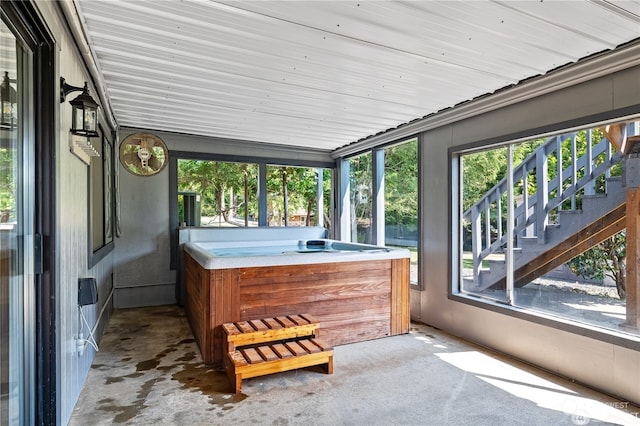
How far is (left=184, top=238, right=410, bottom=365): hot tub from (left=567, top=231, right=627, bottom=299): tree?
154 cm

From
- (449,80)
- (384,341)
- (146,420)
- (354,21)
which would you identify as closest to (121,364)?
(146,420)

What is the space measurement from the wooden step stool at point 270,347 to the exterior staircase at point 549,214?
75.8 inches

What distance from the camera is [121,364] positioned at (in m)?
2.99

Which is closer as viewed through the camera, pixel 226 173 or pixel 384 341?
pixel 384 341

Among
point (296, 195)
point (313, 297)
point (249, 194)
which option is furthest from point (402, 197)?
point (249, 194)

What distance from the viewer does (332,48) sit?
8.09 ft

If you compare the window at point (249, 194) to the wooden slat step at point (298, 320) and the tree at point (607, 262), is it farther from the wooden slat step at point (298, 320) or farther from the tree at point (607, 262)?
the tree at point (607, 262)

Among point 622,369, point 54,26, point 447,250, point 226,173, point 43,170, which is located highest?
point 54,26

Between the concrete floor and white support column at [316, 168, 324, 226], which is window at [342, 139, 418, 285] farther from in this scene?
the concrete floor

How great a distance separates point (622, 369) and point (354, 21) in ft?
9.74

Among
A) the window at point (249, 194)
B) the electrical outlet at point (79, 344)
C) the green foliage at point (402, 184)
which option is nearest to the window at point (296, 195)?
the window at point (249, 194)

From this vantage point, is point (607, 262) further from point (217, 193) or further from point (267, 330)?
point (217, 193)

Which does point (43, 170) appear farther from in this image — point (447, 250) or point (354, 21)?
point (447, 250)

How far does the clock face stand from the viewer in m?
4.98
